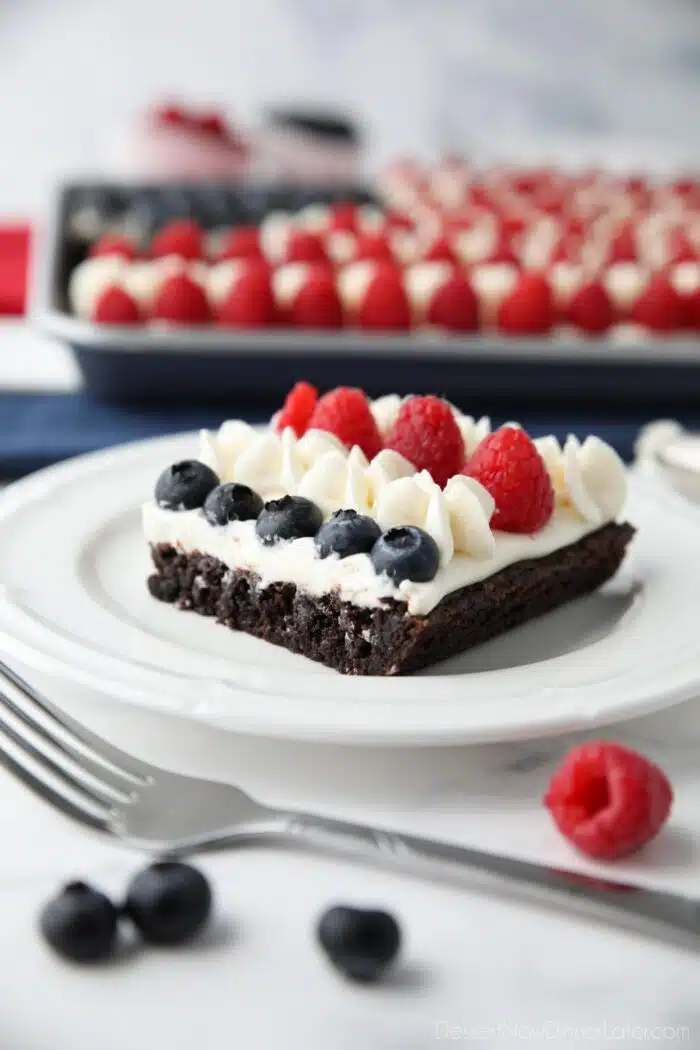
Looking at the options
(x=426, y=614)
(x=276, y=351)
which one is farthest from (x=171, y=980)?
(x=276, y=351)

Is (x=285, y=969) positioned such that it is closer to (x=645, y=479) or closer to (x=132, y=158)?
(x=645, y=479)

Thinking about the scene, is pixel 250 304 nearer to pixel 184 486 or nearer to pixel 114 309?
pixel 114 309

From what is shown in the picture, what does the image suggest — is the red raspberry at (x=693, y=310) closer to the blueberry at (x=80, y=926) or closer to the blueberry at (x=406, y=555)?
the blueberry at (x=406, y=555)

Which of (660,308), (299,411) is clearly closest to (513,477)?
(299,411)

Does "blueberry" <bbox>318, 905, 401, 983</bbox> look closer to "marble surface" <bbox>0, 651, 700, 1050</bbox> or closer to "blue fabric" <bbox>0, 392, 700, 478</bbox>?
"marble surface" <bbox>0, 651, 700, 1050</bbox>

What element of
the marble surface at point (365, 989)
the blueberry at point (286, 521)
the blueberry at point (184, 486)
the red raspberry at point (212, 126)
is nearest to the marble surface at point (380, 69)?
the red raspberry at point (212, 126)

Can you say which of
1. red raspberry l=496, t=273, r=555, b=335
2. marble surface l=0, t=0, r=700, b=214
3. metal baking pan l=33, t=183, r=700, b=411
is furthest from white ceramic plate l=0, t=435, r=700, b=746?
marble surface l=0, t=0, r=700, b=214
